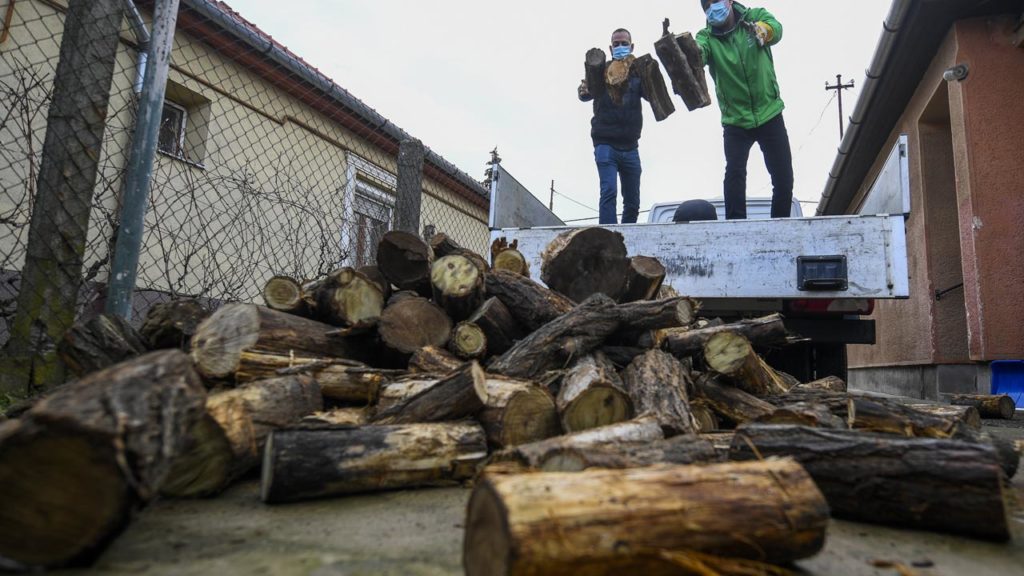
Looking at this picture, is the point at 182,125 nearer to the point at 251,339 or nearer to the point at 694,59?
the point at 251,339

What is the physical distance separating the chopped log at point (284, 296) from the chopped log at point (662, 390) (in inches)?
69.1

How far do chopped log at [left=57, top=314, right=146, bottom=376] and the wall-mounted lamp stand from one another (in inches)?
283

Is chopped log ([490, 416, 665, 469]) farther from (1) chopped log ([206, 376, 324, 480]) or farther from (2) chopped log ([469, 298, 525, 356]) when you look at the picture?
(2) chopped log ([469, 298, 525, 356])

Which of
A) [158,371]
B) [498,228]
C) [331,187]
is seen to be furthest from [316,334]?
[331,187]

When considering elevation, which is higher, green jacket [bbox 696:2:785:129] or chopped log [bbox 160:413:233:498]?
green jacket [bbox 696:2:785:129]

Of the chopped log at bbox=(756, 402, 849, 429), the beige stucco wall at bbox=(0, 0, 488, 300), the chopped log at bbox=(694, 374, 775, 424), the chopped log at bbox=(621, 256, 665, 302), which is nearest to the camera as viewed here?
the chopped log at bbox=(756, 402, 849, 429)

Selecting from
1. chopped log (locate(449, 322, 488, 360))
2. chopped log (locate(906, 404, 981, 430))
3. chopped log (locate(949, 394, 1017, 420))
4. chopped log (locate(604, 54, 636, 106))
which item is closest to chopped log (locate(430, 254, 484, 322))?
chopped log (locate(449, 322, 488, 360))

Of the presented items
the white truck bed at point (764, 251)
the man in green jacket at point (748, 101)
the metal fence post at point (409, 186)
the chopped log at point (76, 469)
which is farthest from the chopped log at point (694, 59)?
the chopped log at point (76, 469)

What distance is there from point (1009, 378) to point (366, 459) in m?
5.65

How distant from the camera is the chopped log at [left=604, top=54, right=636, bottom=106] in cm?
564

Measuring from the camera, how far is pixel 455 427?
7.06ft

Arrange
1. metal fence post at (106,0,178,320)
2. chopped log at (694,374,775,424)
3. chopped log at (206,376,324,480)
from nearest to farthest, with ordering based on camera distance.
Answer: chopped log at (206,376,324,480)
chopped log at (694,374,775,424)
metal fence post at (106,0,178,320)

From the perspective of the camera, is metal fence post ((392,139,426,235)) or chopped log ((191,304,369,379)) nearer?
chopped log ((191,304,369,379))

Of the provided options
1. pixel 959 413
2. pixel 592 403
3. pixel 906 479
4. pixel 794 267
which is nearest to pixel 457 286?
pixel 592 403
